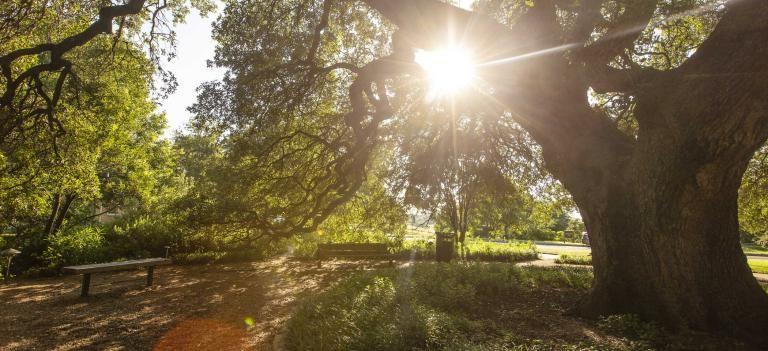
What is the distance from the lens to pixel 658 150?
5383 millimetres

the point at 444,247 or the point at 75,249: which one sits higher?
the point at 75,249

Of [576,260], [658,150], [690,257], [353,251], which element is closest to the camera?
[690,257]

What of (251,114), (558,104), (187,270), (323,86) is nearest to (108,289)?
(187,270)

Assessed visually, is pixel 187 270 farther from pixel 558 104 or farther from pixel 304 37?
pixel 558 104

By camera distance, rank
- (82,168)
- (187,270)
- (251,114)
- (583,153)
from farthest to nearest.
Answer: (187,270) < (82,168) < (251,114) < (583,153)

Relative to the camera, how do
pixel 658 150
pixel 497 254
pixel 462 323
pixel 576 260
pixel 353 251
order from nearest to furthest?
pixel 462 323 < pixel 658 150 < pixel 353 251 < pixel 576 260 < pixel 497 254

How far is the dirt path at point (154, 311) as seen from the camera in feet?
18.9

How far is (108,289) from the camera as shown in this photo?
967 cm

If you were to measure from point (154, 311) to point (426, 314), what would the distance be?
5773 mm

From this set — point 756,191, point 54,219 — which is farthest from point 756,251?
point 54,219

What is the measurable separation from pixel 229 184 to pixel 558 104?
921 centimetres

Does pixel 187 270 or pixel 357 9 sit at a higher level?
pixel 357 9

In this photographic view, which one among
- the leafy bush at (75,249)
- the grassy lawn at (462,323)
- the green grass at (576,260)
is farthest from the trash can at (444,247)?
the leafy bush at (75,249)

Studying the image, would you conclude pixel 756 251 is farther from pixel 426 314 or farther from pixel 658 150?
pixel 426 314
